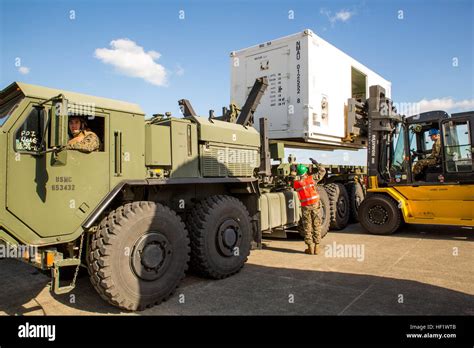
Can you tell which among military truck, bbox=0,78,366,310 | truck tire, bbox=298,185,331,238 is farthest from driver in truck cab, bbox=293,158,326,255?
military truck, bbox=0,78,366,310

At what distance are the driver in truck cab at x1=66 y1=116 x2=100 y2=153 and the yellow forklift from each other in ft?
23.3

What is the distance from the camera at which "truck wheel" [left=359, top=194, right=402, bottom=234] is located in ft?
28.8

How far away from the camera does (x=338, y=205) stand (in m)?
9.65

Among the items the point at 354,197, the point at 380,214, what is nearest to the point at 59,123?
the point at 380,214

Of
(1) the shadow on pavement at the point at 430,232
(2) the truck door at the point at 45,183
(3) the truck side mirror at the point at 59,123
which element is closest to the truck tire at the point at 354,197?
(1) the shadow on pavement at the point at 430,232

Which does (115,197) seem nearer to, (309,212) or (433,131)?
(309,212)

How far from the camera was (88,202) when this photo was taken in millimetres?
3965

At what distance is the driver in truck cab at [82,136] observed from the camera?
12.9 feet

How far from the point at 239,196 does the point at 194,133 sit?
1.72 m

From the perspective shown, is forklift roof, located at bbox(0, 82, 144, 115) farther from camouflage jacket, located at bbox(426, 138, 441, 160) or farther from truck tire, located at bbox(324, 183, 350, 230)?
camouflage jacket, located at bbox(426, 138, 441, 160)

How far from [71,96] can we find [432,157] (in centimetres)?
837

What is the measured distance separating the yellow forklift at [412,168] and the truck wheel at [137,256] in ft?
21.2

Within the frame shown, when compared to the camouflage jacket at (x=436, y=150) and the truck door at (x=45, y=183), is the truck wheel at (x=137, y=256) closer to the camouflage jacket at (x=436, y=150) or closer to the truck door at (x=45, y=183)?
the truck door at (x=45, y=183)

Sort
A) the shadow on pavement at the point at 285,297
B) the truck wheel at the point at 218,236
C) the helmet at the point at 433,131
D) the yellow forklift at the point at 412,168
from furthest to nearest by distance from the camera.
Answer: the helmet at the point at 433,131, the yellow forklift at the point at 412,168, the truck wheel at the point at 218,236, the shadow on pavement at the point at 285,297
